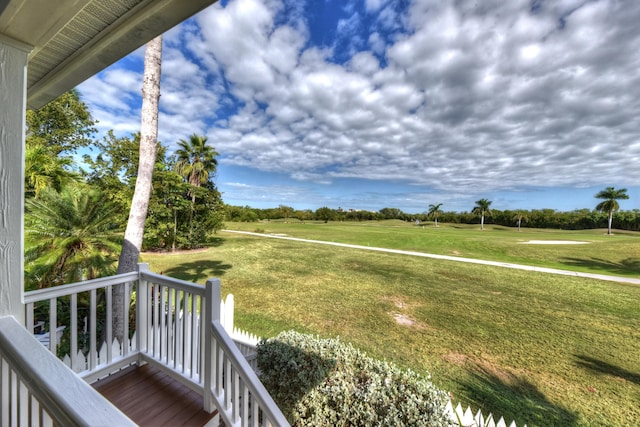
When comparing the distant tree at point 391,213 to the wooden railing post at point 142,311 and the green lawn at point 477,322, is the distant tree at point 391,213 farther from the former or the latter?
the wooden railing post at point 142,311

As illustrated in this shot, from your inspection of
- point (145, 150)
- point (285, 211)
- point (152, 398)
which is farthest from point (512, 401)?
point (285, 211)

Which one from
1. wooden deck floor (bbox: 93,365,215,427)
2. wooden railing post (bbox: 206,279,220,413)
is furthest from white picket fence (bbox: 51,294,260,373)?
wooden railing post (bbox: 206,279,220,413)

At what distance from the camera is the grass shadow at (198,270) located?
824cm

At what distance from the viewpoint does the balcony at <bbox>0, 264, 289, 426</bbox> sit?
0.87 meters

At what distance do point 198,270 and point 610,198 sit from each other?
4673 centimetres

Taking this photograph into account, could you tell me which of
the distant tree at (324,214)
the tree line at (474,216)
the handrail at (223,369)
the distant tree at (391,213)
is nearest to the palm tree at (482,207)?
the tree line at (474,216)

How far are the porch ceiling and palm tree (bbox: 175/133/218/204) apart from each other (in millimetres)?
13982

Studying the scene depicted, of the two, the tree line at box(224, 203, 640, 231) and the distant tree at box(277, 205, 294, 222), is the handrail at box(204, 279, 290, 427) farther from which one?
the distant tree at box(277, 205, 294, 222)

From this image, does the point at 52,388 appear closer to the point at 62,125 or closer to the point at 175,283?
the point at 175,283

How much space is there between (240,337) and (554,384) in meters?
4.67

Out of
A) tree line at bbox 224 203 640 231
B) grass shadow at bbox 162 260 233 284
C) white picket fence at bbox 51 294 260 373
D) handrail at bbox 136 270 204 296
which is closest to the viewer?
handrail at bbox 136 270 204 296

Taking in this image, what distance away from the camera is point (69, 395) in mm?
792

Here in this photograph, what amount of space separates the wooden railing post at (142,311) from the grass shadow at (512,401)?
398 centimetres

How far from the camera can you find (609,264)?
11.9 m
